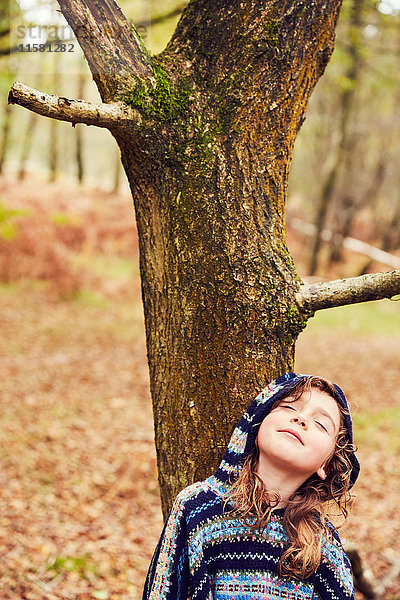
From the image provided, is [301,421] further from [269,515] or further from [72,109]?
[72,109]

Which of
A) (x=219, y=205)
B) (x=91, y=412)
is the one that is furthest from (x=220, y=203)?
(x=91, y=412)

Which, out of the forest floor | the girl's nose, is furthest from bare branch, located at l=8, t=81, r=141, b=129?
the forest floor

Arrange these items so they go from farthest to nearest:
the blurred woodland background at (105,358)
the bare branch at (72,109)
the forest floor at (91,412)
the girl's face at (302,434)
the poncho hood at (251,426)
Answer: the blurred woodland background at (105,358) → the forest floor at (91,412) → the poncho hood at (251,426) → the girl's face at (302,434) → the bare branch at (72,109)

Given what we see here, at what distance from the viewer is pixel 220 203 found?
6.56 feet

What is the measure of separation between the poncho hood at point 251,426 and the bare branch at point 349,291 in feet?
1.00

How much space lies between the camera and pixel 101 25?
1.88 meters

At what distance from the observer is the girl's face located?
71.4 inches

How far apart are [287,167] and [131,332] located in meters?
8.32

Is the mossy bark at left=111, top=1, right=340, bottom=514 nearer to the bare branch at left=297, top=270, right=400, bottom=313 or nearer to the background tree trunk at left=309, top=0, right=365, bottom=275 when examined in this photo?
the bare branch at left=297, top=270, right=400, bottom=313

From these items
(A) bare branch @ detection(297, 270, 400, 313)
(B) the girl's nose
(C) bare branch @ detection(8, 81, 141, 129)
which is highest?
(C) bare branch @ detection(8, 81, 141, 129)

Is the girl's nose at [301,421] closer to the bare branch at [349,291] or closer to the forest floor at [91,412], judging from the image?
the forest floor at [91,412]

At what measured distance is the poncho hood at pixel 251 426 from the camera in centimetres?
193

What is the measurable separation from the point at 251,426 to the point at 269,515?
12.2 inches

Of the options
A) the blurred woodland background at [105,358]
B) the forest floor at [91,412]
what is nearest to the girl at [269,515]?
the forest floor at [91,412]
